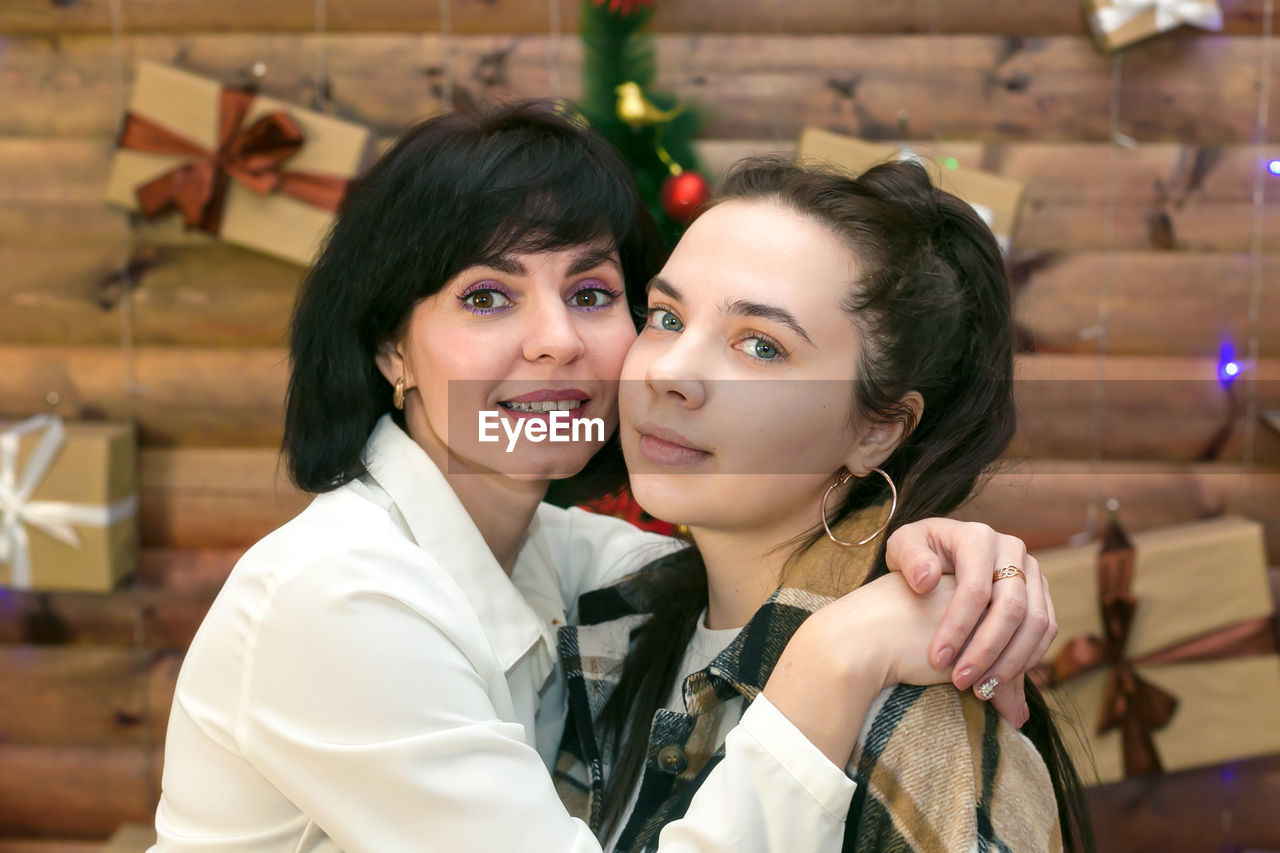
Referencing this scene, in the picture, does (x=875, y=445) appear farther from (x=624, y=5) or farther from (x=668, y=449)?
(x=624, y=5)

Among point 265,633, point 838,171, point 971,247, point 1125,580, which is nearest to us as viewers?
point 265,633

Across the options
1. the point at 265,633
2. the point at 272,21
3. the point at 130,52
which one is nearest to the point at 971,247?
the point at 265,633

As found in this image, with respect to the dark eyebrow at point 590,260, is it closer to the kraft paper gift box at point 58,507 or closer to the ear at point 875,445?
the ear at point 875,445

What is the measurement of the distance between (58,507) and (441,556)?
1.68 m

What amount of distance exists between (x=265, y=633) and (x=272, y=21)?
207cm

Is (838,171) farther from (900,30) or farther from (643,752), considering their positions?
(900,30)

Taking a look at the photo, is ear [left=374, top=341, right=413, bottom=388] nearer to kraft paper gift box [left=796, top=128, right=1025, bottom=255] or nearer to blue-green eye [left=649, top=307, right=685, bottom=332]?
blue-green eye [left=649, top=307, right=685, bottom=332]

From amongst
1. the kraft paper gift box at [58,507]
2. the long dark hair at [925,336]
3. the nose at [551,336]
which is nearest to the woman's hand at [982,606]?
the long dark hair at [925,336]

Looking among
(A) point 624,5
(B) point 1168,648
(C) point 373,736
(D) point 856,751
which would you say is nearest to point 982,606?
(D) point 856,751

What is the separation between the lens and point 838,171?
1.40 metres

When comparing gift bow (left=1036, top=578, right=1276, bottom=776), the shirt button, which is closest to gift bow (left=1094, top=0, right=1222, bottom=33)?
gift bow (left=1036, top=578, right=1276, bottom=776)

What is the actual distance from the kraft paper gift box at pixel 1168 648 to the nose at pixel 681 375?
5.20ft

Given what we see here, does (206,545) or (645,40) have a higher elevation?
(645,40)

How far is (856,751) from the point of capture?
1048 mm
